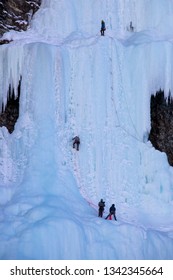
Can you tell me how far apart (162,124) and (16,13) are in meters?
8.68

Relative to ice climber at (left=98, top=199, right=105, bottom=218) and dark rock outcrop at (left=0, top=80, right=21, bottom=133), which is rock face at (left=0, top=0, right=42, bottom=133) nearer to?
dark rock outcrop at (left=0, top=80, right=21, bottom=133)

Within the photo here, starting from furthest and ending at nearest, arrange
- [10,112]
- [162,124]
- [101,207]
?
[162,124] < [10,112] < [101,207]

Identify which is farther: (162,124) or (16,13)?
(16,13)

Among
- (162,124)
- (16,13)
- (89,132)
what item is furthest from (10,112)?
(162,124)

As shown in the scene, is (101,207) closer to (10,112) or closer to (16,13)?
(10,112)

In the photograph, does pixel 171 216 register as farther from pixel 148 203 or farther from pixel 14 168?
pixel 14 168

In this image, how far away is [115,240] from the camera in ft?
50.6

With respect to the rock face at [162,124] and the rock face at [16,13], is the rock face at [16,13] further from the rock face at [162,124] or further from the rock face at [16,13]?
the rock face at [162,124]

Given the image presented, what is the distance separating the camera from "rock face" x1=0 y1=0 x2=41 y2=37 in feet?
71.9

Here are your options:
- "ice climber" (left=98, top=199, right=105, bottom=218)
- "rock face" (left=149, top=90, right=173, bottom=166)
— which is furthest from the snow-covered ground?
"rock face" (left=149, top=90, right=173, bottom=166)

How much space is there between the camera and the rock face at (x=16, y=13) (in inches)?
863

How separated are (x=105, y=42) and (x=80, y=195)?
22.2 feet

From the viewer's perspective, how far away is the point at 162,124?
20.7 meters
